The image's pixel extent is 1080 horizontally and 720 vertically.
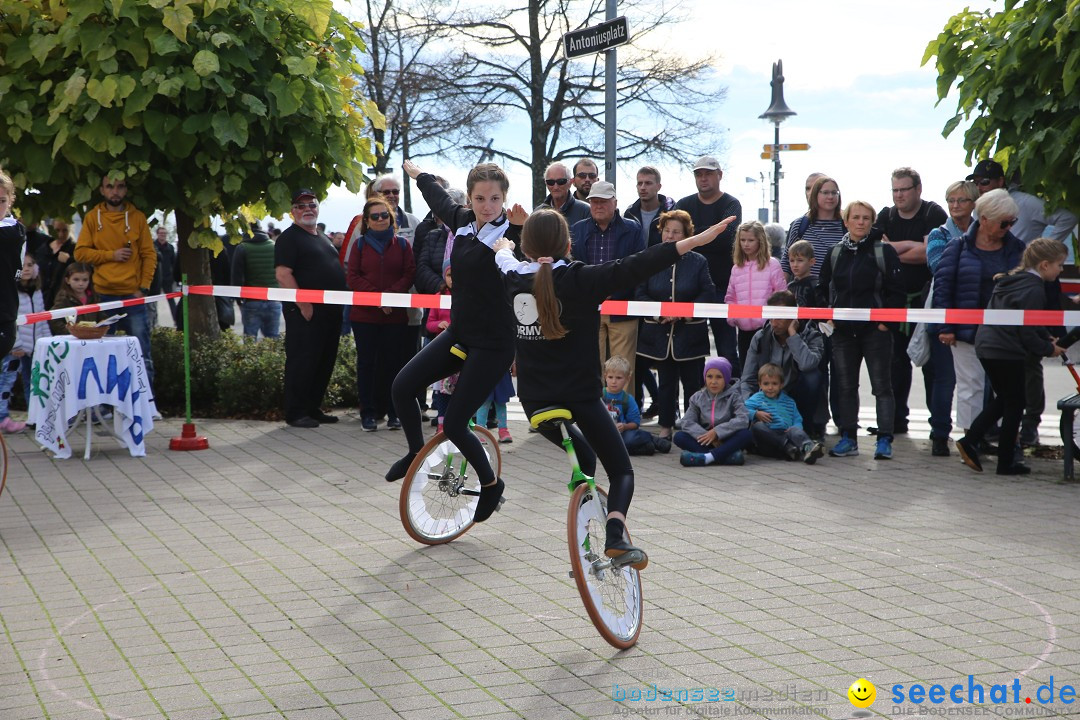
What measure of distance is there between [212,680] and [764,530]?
12.1 ft

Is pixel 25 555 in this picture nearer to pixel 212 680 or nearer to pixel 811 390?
pixel 212 680

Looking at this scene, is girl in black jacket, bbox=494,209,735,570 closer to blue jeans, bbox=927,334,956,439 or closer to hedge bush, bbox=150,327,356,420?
blue jeans, bbox=927,334,956,439

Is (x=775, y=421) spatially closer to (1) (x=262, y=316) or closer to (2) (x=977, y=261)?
(2) (x=977, y=261)

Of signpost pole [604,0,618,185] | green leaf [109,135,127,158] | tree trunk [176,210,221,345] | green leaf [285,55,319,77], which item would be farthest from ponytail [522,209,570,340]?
tree trunk [176,210,221,345]

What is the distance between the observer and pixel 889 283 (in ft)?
32.2

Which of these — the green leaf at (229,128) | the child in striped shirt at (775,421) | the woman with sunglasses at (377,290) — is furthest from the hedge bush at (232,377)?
the child in striped shirt at (775,421)

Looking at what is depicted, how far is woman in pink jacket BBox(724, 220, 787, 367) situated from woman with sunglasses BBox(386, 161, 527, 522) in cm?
442

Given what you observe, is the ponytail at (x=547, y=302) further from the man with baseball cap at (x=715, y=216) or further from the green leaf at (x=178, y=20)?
the green leaf at (x=178, y=20)

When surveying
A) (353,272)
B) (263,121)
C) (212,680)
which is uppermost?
(263,121)

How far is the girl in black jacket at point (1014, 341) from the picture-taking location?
879cm

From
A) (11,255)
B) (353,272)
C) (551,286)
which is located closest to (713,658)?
(551,286)

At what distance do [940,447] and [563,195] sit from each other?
4163mm

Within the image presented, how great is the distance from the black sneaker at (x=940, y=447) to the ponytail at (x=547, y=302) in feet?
18.7

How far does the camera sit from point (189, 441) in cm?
1024
